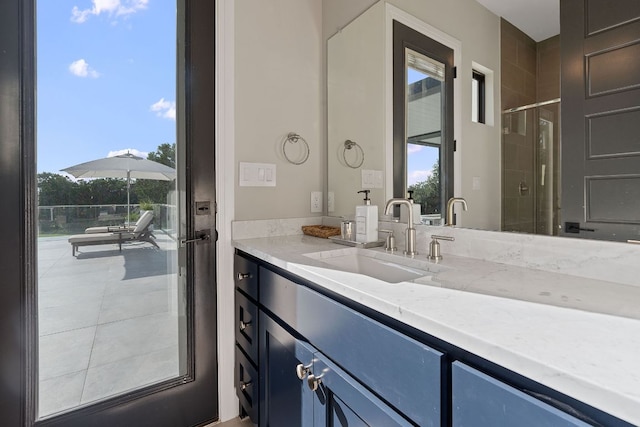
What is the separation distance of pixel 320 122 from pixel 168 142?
0.86m

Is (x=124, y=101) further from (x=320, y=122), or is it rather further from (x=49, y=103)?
(x=320, y=122)

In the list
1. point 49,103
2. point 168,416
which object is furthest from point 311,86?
point 168,416

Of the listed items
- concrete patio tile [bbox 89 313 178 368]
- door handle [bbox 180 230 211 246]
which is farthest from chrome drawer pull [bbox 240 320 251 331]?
door handle [bbox 180 230 211 246]

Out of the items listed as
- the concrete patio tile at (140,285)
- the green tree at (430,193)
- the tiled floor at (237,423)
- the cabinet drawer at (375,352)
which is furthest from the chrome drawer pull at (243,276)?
the green tree at (430,193)

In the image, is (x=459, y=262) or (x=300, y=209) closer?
(x=459, y=262)

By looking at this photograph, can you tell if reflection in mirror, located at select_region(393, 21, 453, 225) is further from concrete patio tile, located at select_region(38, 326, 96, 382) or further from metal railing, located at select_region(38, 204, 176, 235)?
concrete patio tile, located at select_region(38, 326, 96, 382)

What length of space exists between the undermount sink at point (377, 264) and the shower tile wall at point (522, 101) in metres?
0.33

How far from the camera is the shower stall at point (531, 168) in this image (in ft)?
3.03

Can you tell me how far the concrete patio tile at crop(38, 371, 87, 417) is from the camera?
120 cm

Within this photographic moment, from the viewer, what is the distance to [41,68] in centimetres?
116

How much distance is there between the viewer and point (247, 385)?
54.9 inches

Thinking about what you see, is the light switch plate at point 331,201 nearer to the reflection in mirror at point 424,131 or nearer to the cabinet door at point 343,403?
the reflection in mirror at point 424,131

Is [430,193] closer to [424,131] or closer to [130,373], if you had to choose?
[424,131]

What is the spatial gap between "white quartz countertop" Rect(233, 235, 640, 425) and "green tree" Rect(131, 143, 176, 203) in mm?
793
